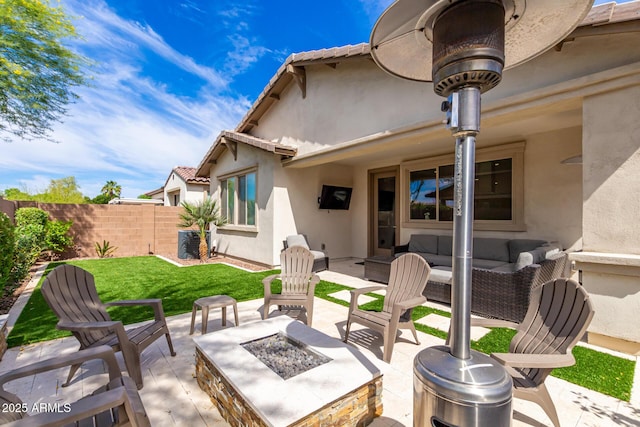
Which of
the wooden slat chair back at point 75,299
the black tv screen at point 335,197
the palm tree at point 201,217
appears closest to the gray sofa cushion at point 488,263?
the black tv screen at point 335,197

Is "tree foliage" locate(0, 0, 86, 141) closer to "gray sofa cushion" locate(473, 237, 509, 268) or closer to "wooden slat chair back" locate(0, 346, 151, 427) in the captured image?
"wooden slat chair back" locate(0, 346, 151, 427)

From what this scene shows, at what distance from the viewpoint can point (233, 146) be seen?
404 inches

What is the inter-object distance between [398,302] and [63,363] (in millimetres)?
3261

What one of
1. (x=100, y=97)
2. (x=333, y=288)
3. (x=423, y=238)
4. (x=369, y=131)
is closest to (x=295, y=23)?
(x=369, y=131)

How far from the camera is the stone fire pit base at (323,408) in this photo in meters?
1.97

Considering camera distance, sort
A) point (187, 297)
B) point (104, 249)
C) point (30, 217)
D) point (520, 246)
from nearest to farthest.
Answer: point (187, 297) < point (520, 246) < point (30, 217) < point (104, 249)

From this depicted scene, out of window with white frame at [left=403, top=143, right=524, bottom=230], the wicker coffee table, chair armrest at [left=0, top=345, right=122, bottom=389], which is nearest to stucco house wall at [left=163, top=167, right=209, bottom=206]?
window with white frame at [left=403, top=143, right=524, bottom=230]

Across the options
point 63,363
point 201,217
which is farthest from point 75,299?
point 201,217

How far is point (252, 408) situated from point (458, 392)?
1.36 meters

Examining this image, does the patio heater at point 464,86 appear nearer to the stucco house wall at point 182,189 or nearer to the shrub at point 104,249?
the shrub at point 104,249

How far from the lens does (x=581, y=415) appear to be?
2.42 meters

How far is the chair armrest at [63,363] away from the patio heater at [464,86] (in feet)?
7.23

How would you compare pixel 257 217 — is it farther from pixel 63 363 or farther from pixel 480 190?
pixel 63 363

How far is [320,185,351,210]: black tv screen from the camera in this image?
951 centimetres
